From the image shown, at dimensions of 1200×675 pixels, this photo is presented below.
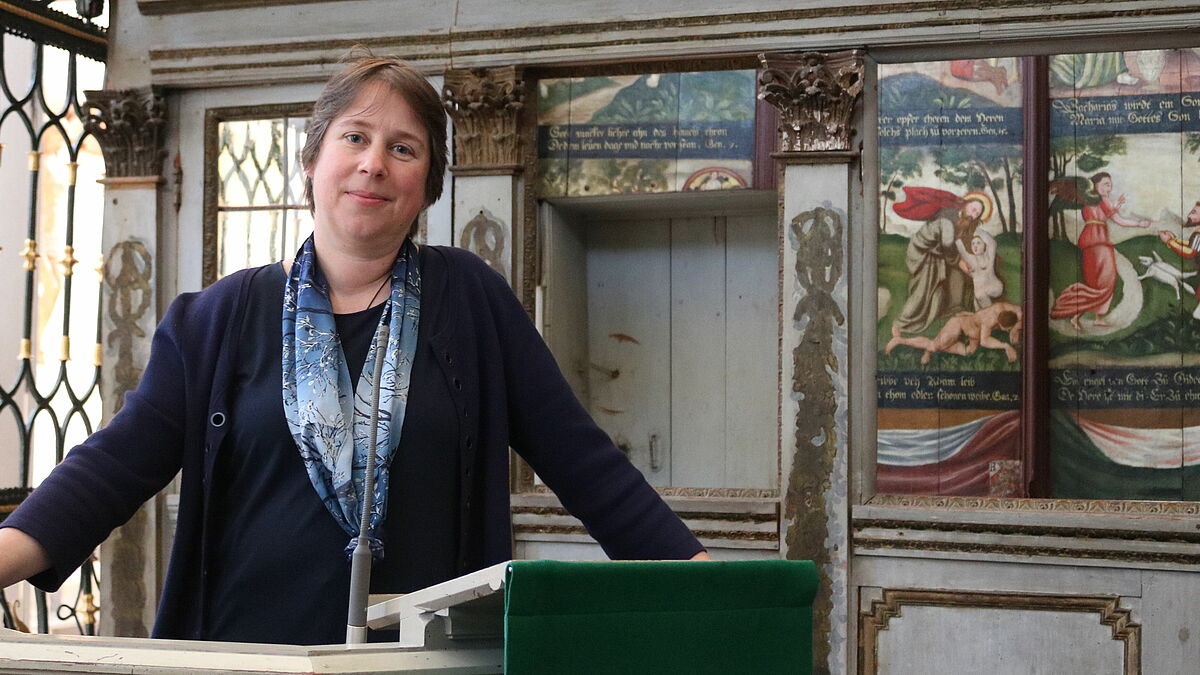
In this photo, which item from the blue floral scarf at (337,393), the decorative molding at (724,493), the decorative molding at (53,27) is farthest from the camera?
the decorative molding at (53,27)

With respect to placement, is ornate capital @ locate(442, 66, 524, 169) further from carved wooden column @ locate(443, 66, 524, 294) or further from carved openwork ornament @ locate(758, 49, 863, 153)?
carved openwork ornament @ locate(758, 49, 863, 153)

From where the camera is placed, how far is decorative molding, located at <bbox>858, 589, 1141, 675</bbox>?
183 inches

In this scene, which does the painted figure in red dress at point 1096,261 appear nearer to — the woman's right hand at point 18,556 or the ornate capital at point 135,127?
the ornate capital at point 135,127

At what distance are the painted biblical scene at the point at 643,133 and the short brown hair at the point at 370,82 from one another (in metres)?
3.71

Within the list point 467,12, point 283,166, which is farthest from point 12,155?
point 467,12

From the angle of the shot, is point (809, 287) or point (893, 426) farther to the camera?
point (893, 426)

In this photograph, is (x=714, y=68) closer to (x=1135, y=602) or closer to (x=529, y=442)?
(x=1135, y=602)

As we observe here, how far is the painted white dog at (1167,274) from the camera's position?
5.23 metres

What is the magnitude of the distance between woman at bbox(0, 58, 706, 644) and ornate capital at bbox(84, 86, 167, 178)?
13.6ft

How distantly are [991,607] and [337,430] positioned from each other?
3587 millimetres

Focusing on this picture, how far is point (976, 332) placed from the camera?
5.48 metres

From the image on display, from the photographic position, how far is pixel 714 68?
5.27 m

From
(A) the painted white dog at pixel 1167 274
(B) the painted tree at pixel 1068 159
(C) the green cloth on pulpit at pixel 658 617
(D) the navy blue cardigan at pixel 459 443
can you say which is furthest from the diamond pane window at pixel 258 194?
(C) the green cloth on pulpit at pixel 658 617

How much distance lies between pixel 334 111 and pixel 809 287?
333cm
